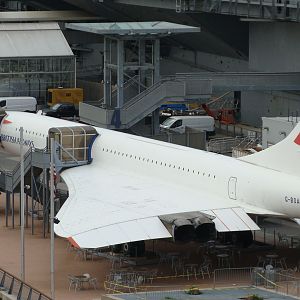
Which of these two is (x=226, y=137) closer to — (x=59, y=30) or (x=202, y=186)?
(x=59, y=30)

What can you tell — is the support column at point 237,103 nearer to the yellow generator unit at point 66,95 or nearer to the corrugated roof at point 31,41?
the yellow generator unit at point 66,95

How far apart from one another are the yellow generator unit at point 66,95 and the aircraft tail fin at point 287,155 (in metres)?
49.6

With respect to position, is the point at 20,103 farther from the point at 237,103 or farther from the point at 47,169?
the point at 47,169

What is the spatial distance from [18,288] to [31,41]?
55526 mm

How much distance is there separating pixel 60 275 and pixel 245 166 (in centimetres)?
827

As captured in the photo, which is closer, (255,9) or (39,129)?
(39,129)

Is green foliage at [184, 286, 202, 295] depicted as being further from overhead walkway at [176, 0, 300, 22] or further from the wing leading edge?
overhead walkway at [176, 0, 300, 22]

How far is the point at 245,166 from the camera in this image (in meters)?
54.1

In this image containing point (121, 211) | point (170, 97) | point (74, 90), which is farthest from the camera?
point (74, 90)

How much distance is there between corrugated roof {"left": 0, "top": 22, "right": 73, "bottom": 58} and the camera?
334 ft

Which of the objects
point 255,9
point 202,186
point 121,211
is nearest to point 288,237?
point 202,186

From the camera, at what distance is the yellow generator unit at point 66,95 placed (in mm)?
102000

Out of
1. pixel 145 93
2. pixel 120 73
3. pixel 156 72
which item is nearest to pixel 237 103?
pixel 156 72

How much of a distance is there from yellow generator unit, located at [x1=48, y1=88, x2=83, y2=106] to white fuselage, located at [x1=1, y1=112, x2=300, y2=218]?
104 feet
